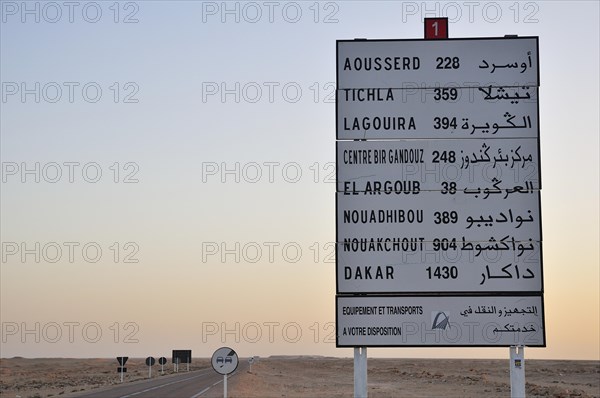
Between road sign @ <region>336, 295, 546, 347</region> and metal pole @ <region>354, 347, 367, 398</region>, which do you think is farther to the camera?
metal pole @ <region>354, 347, 367, 398</region>

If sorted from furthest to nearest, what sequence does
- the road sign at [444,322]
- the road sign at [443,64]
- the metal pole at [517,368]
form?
the road sign at [443,64] → the metal pole at [517,368] → the road sign at [444,322]

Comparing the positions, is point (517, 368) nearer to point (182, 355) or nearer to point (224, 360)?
point (224, 360)

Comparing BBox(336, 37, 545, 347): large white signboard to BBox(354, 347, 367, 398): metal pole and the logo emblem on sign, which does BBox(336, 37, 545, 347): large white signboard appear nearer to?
the logo emblem on sign

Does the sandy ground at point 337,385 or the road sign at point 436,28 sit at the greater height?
the road sign at point 436,28

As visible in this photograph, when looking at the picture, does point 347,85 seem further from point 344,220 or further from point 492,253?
point 492,253

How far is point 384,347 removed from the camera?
59.0 ft

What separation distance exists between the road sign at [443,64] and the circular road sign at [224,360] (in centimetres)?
823

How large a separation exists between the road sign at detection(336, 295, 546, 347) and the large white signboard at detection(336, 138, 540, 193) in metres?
2.19

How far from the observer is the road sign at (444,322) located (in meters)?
17.8

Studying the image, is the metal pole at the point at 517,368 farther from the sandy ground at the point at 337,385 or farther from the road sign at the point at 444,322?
the sandy ground at the point at 337,385

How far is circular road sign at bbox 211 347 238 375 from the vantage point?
909 inches

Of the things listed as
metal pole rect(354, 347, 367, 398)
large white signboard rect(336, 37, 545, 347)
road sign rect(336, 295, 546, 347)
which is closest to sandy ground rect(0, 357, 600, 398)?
metal pole rect(354, 347, 367, 398)

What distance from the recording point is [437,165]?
714 inches

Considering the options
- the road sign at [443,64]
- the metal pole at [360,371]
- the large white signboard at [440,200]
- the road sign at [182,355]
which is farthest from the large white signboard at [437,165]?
the road sign at [182,355]
